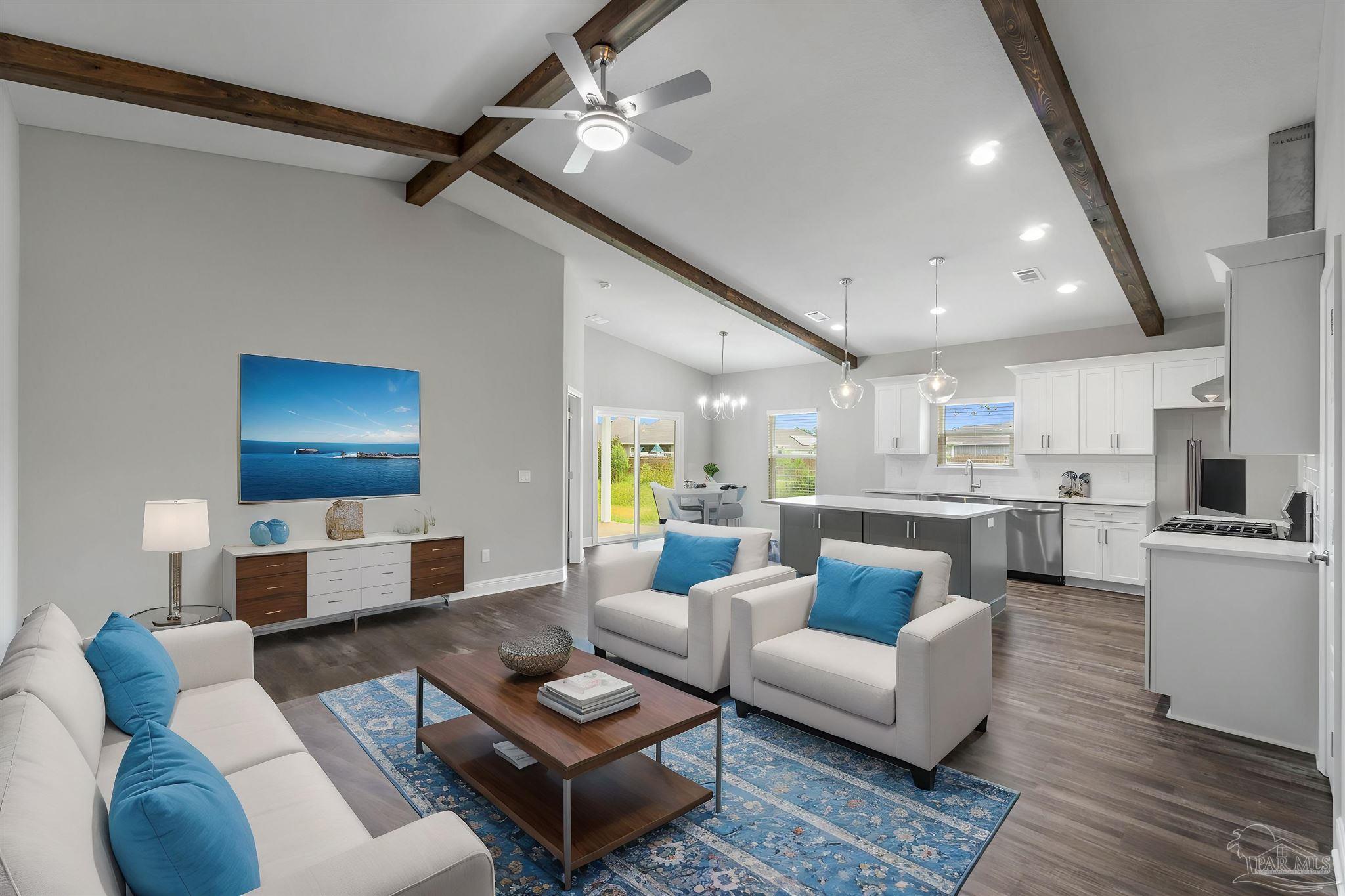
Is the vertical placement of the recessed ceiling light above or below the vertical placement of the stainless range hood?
above

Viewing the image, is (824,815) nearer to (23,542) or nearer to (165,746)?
(165,746)

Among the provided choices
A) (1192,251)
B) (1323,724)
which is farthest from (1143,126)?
(1323,724)

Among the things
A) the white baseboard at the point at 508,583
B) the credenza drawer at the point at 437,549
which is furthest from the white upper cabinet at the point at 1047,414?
the credenza drawer at the point at 437,549

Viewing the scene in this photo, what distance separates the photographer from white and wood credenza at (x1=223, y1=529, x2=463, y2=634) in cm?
426

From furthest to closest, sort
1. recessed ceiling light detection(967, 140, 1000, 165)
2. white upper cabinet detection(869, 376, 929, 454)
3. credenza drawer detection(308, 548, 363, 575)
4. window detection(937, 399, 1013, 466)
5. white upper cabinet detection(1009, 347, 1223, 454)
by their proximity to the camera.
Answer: white upper cabinet detection(869, 376, 929, 454), window detection(937, 399, 1013, 466), white upper cabinet detection(1009, 347, 1223, 454), credenza drawer detection(308, 548, 363, 575), recessed ceiling light detection(967, 140, 1000, 165)

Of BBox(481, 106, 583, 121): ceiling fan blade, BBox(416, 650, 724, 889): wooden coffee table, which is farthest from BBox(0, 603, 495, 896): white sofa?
BBox(481, 106, 583, 121): ceiling fan blade

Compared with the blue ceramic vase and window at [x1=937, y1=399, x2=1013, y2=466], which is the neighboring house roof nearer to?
window at [x1=937, y1=399, x2=1013, y2=466]

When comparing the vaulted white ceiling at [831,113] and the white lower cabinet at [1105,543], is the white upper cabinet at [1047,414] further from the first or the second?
the vaulted white ceiling at [831,113]

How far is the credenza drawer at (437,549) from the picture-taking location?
499 centimetres

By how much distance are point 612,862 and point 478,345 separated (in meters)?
4.48

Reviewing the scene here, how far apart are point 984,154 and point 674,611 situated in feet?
10.8

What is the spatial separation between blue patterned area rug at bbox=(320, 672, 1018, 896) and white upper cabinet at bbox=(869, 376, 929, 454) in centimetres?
549

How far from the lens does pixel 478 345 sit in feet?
18.6

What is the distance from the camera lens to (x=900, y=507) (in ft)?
17.7
